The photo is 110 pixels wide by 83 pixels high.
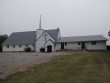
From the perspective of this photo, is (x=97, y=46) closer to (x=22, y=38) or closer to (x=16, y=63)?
(x=22, y=38)

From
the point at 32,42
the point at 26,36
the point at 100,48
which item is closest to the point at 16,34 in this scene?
the point at 26,36

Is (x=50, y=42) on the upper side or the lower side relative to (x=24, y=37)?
lower

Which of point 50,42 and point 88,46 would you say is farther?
point 50,42

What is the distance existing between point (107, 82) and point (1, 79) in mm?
5658

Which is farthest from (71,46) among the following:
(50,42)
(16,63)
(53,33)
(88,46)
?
(16,63)

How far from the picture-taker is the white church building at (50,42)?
49.5 metres

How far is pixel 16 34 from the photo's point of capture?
6519 cm

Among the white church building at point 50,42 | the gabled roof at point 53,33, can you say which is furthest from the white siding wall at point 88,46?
the gabled roof at point 53,33

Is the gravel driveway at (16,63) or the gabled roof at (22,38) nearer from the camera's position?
the gravel driveway at (16,63)

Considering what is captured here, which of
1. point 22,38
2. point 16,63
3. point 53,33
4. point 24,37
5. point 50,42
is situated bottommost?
point 16,63

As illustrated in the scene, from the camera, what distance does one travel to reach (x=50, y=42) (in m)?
52.9

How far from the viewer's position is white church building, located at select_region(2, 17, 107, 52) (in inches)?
1949

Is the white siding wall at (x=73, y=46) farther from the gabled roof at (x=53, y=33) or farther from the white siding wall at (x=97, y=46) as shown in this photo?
the gabled roof at (x=53, y=33)

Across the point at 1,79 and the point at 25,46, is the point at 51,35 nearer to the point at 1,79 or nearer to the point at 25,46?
the point at 25,46
